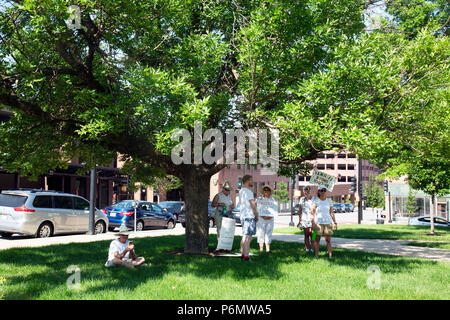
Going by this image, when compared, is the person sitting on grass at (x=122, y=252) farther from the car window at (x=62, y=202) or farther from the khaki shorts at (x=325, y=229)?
the car window at (x=62, y=202)

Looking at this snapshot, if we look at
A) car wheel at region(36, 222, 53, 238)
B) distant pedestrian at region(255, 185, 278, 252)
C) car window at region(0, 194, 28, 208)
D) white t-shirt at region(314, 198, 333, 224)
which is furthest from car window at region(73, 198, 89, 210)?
white t-shirt at region(314, 198, 333, 224)

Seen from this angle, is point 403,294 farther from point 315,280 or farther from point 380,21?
point 380,21

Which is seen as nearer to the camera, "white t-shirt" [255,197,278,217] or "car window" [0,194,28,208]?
"white t-shirt" [255,197,278,217]

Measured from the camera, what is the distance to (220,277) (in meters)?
7.07

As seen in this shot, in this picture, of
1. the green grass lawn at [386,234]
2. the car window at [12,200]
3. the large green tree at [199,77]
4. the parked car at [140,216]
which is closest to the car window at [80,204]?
the parked car at [140,216]

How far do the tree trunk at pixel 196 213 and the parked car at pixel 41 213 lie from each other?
742cm

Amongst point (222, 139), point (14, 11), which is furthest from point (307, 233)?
point (14, 11)

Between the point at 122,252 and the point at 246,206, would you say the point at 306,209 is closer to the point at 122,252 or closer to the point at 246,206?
the point at 246,206

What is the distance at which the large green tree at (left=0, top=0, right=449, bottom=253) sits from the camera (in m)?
7.39

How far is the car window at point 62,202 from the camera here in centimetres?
1602

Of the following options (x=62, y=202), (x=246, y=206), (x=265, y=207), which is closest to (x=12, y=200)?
(x=62, y=202)

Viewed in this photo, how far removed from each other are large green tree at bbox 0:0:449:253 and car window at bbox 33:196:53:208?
521 centimetres

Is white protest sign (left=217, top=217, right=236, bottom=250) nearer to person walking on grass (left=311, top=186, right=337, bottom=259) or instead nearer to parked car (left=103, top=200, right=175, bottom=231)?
person walking on grass (left=311, top=186, right=337, bottom=259)

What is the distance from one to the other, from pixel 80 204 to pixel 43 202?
6.91ft
